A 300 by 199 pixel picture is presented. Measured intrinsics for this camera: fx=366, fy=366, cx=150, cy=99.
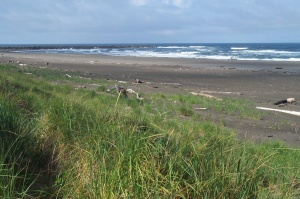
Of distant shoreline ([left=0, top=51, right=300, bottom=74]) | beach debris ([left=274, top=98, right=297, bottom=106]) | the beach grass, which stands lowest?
distant shoreline ([left=0, top=51, right=300, bottom=74])

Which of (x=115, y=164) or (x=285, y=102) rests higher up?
(x=115, y=164)

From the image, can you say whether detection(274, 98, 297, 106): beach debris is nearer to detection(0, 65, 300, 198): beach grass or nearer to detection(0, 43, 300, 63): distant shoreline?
detection(0, 65, 300, 198): beach grass

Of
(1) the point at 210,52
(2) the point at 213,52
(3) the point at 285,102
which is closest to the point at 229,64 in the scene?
(3) the point at 285,102

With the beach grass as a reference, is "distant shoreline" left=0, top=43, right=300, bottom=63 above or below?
below

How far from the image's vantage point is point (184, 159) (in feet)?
12.8

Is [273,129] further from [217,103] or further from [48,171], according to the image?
[48,171]

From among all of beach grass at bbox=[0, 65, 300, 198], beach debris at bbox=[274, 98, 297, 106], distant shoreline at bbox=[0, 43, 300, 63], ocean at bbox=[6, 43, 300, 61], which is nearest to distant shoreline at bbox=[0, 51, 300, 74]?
distant shoreline at bbox=[0, 43, 300, 63]

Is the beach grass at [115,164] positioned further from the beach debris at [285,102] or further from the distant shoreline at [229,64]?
the distant shoreline at [229,64]

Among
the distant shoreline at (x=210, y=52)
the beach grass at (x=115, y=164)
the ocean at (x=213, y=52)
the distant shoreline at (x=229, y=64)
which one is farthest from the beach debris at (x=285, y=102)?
the ocean at (x=213, y=52)

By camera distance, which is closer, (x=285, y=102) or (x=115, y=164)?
(x=115, y=164)

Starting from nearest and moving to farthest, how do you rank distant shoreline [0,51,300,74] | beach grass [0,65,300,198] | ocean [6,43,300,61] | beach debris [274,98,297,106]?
beach grass [0,65,300,198], beach debris [274,98,297,106], distant shoreline [0,51,300,74], ocean [6,43,300,61]

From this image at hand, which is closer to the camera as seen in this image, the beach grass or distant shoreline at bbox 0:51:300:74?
the beach grass

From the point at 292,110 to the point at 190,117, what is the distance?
17.1 feet

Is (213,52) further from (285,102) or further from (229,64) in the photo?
(285,102)
